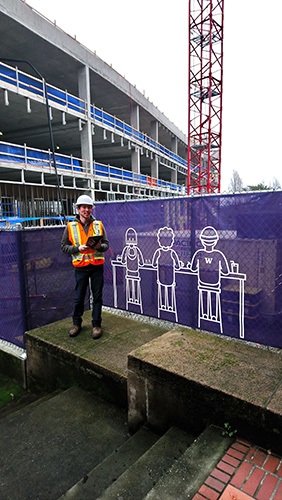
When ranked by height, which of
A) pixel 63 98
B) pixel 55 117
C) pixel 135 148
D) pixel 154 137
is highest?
pixel 154 137

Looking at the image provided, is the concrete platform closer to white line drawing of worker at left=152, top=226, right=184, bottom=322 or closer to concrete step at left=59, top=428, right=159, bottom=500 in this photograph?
concrete step at left=59, top=428, right=159, bottom=500

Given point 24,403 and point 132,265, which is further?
point 132,265

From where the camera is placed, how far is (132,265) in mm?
4938

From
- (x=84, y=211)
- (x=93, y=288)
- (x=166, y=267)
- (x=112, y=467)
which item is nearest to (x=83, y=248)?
(x=84, y=211)

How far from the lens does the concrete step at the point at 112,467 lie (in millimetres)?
2221

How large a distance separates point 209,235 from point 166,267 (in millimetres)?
865

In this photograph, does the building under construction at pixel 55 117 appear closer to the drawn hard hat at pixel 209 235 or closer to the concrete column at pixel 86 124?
the concrete column at pixel 86 124

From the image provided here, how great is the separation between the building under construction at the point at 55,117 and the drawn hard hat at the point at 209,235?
9.51 m

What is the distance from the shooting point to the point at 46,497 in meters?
2.30

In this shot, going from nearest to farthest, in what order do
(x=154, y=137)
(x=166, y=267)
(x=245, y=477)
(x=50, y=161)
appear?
1. (x=245, y=477)
2. (x=166, y=267)
3. (x=50, y=161)
4. (x=154, y=137)

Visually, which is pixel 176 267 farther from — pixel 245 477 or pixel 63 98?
pixel 63 98

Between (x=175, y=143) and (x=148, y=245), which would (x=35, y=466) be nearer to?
(x=148, y=245)

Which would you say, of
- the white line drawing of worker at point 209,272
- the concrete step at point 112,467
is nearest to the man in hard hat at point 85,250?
the white line drawing of worker at point 209,272

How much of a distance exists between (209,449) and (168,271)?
2553 millimetres
